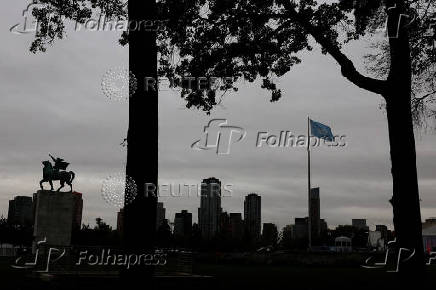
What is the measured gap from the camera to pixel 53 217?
2995 centimetres

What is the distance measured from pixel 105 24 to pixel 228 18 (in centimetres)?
349

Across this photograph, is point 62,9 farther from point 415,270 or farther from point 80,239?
point 80,239

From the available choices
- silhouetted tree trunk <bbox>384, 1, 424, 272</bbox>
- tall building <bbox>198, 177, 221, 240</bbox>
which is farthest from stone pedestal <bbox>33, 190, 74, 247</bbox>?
tall building <bbox>198, 177, 221, 240</bbox>

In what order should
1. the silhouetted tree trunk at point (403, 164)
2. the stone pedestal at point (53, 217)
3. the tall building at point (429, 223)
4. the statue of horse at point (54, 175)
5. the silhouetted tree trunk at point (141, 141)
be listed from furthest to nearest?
the tall building at point (429, 223) < the statue of horse at point (54, 175) < the stone pedestal at point (53, 217) < the silhouetted tree trunk at point (403, 164) < the silhouetted tree trunk at point (141, 141)

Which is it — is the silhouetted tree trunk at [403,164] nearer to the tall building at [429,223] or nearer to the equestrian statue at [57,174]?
the equestrian statue at [57,174]

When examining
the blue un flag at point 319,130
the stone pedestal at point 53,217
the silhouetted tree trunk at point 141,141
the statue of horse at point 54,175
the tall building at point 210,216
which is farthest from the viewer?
the tall building at point 210,216

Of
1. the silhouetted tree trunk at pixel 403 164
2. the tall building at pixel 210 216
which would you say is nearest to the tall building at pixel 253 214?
the tall building at pixel 210 216

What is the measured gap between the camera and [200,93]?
675 inches

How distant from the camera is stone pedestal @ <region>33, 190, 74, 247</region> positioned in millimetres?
29594

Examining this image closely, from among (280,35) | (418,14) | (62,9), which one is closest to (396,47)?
(418,14)

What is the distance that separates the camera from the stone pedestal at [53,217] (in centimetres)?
2959

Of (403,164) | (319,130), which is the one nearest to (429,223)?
(319,130)

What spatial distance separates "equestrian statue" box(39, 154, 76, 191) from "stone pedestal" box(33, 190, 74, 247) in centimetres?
65

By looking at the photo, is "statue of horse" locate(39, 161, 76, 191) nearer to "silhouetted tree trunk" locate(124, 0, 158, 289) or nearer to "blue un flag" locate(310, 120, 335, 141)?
"blue un flag" locate(310, 120, 335, 141)
